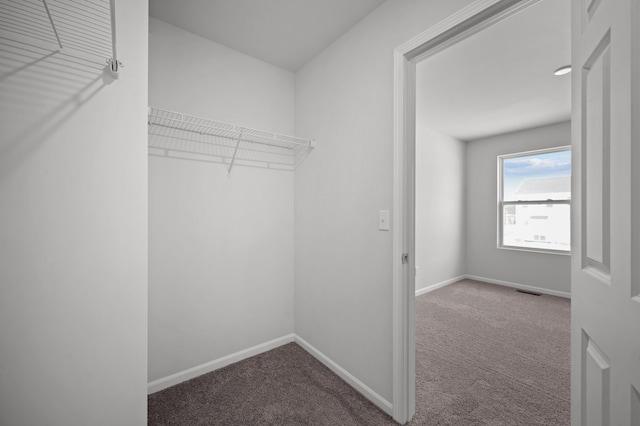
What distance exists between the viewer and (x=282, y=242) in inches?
95.2

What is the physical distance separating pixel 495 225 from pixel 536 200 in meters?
0.69

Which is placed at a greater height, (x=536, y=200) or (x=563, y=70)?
(x=563, y=70)

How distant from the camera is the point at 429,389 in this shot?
1.83 metres

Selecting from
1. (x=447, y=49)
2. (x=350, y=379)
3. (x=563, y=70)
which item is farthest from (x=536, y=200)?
(x=350, y=379)

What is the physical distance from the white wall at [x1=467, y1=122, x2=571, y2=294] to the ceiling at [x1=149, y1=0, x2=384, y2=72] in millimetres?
3874

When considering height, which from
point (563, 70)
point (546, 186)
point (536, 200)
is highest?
point (563, 70)

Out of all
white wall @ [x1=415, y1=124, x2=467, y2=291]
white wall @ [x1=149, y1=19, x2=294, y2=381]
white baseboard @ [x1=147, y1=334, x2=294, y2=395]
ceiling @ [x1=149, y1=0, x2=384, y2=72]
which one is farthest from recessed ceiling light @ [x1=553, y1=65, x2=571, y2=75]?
white baseboard @ [x1=147, y1=334, x2=294, y2=395]

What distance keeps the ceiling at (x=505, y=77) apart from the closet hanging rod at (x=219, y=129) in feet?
4.45

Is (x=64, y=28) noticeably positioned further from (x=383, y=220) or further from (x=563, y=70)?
(x=563, y=70)

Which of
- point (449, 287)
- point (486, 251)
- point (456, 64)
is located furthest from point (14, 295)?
point (486, 251)

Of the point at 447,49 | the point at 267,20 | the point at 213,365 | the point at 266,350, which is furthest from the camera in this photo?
the point at 266,350

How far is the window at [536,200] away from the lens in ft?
13.2

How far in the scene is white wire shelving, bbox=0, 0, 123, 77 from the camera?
2.91 feet

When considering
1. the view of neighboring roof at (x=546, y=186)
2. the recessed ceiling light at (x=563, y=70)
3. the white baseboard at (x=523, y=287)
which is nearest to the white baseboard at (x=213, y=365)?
the recessed ceiling light at (x=563, y=70)
